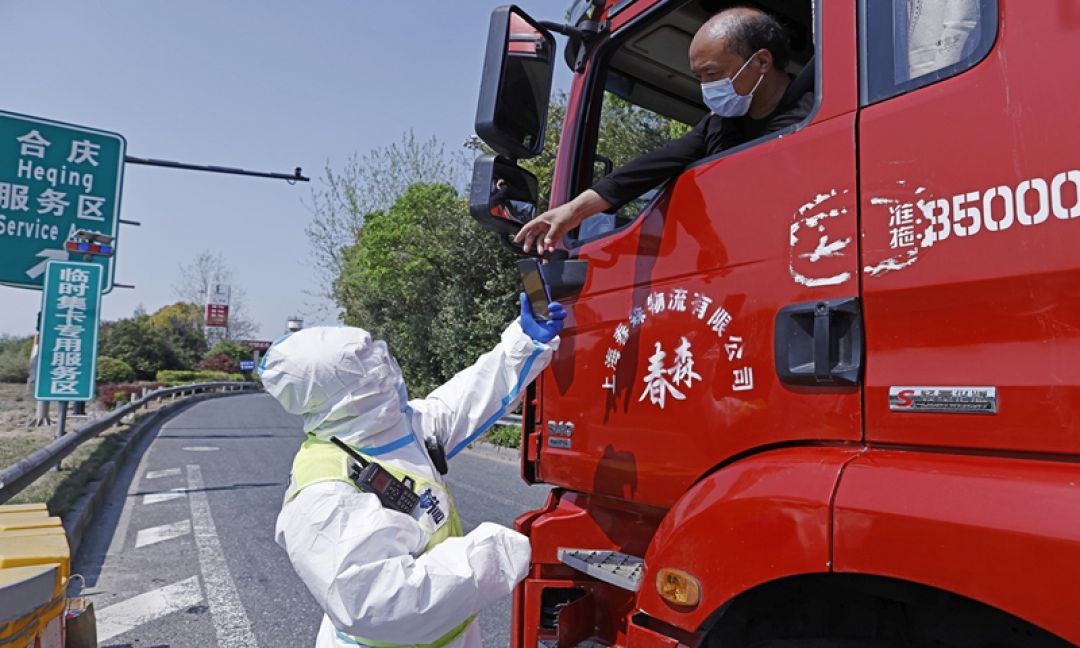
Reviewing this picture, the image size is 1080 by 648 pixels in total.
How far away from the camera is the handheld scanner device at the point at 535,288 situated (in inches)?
93.1

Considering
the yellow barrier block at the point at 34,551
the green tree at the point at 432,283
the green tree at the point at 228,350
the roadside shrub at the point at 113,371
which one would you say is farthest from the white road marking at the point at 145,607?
the green tree at the point at 228,350

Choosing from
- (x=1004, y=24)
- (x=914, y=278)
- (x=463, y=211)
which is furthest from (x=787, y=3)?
(x=463, y=211)

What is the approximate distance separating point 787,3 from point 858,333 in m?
1.42

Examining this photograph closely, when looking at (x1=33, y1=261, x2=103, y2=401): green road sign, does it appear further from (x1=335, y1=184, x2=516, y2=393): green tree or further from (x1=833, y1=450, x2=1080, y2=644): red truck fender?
(x1=833, y1=450, x2=1080, y2=644): red truck fender

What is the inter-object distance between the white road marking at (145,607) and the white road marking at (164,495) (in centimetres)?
332

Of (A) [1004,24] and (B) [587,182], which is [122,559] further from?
(A) [1004,24]

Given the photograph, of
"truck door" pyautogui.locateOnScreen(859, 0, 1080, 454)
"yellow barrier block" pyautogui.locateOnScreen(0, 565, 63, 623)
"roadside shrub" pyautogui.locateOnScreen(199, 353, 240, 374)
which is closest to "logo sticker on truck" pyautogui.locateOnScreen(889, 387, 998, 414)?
"truck door" pyautogui.locateOnScreen(859, 0, 1080, 454)

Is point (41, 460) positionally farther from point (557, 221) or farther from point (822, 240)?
point (822, 240)

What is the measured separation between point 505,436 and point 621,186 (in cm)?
1070

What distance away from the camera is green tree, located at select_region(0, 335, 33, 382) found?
2822 centimetres

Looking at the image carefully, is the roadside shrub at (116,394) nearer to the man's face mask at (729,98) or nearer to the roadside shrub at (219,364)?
the roadside shrub at (219,364)

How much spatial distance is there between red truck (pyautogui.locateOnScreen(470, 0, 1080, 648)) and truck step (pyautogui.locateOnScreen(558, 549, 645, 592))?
13 millimetres

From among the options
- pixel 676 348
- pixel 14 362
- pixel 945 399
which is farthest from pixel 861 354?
pixel 14 362

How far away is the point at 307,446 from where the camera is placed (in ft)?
6.47
